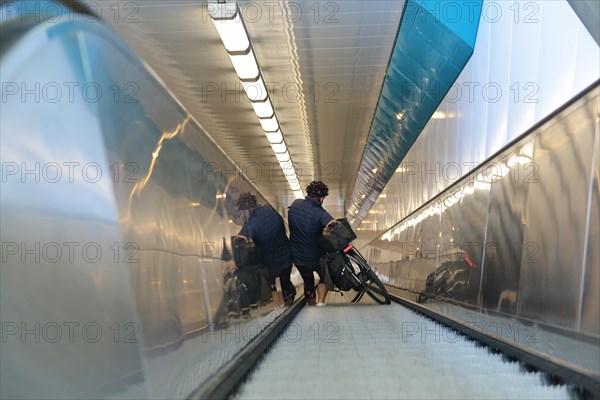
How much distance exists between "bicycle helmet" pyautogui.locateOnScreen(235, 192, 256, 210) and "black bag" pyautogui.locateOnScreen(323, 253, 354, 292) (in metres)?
3.01

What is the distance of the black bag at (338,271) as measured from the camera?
9258 mm

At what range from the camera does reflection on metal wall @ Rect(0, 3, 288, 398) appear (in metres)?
2.04

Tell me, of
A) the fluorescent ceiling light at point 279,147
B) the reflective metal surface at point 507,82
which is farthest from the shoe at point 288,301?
the fluorescent ceiling light at point 279,147

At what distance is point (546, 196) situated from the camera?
14.2 ft

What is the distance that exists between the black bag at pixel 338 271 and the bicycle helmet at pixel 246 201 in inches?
119

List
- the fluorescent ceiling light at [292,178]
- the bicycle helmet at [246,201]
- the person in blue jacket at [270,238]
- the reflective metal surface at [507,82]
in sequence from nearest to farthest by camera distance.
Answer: the reflective metal surface at [507,82] < the bicycle helmet at [246,201] < the person in blue jacket at [270,238] < the fluorescent ceiling light at [292,178]

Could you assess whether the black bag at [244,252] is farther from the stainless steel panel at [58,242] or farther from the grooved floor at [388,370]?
the stainless steel panel at [58,242]

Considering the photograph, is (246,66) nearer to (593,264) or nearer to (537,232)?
(537,232)

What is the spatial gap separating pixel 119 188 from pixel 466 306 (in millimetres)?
4752

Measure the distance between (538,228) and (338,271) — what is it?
5.03m

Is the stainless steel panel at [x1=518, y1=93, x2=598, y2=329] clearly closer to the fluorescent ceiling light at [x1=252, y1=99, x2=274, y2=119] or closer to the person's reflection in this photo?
the person's reflection

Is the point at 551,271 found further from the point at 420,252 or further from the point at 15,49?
the point at 420,252

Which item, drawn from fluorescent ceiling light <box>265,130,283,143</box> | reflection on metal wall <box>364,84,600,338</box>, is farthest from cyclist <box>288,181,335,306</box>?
fluorescent ceiling light <box>265,130,283,143</box>

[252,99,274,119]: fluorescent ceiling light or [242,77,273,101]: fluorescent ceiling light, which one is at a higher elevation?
[242,77,273,101]: fluorescent ceiling light
